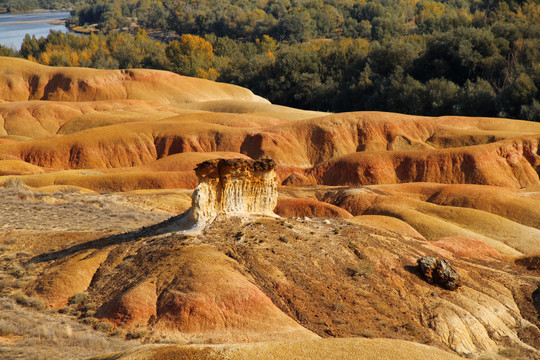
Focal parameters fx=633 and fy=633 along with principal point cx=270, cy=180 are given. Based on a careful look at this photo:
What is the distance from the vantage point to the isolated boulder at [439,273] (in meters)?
22.1

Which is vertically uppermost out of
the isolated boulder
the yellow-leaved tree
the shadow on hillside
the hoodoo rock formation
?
the yellow-leaved tree

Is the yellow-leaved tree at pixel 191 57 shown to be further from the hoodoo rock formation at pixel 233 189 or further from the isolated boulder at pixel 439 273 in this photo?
the isolated boulder at pixel 439 273

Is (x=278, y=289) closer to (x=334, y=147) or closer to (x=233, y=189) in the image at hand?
(x=233, y=189)

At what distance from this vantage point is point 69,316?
18.4 m

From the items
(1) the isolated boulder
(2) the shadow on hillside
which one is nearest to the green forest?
(1) the isolated boulder

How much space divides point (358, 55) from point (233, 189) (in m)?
69.6

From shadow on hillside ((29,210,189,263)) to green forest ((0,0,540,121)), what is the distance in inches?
2050

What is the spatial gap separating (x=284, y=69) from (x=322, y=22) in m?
49.1

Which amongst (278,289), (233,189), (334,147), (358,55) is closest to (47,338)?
(278,289)

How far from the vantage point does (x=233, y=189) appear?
2289 centimetres

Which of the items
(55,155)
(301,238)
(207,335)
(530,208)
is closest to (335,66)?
(55,155)

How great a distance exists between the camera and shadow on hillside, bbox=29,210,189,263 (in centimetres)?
2211

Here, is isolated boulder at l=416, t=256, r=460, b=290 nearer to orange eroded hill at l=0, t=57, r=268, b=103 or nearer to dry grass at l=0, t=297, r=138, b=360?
dry grass at l=0, t=297, r=138, b=360

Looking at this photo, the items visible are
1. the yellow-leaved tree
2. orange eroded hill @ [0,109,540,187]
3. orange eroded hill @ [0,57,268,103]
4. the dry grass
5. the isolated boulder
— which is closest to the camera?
the dry grass
